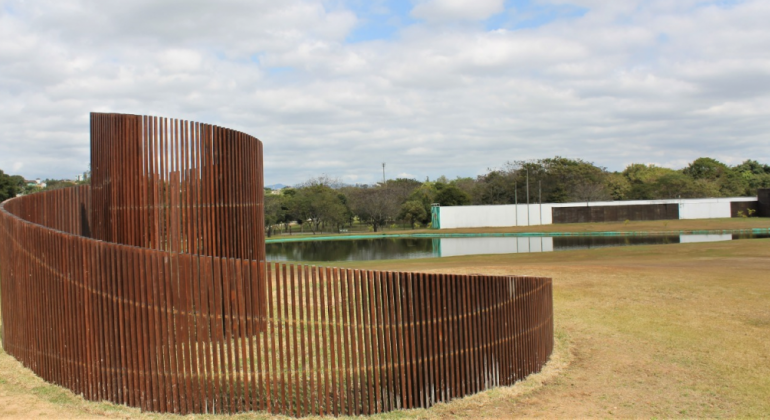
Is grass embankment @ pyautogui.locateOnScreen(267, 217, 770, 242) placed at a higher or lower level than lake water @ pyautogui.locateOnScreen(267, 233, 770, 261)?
higher

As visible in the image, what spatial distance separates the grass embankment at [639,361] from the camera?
606 cm

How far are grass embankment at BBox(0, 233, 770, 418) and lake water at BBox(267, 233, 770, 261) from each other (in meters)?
17.5

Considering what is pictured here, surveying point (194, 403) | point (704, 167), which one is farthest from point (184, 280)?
point (704, 167)

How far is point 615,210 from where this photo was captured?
54219 mm

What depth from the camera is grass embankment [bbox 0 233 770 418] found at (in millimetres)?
6059

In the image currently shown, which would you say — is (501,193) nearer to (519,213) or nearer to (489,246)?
(519,213)

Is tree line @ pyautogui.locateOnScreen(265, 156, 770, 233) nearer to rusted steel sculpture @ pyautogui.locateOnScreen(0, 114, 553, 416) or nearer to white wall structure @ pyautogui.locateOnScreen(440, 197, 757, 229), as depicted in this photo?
white wall structure @ pyautogui.locateOnScreen(440, 197, 757, 229)

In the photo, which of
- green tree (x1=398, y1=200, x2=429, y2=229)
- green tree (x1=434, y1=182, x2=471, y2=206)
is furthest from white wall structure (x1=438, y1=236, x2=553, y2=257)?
green tree (x1=434, y1=182, x2=471, y2=206)

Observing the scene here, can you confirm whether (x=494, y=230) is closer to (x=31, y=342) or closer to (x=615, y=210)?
(x=615, y=210)

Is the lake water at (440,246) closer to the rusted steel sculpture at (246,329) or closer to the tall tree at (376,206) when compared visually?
the tall tree at (376,206)

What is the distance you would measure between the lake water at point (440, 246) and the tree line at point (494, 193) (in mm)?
12910

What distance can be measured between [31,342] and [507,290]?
6.19 meters

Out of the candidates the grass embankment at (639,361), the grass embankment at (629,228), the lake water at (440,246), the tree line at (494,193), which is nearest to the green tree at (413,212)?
the tree line at (494,193)

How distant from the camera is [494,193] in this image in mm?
67875
